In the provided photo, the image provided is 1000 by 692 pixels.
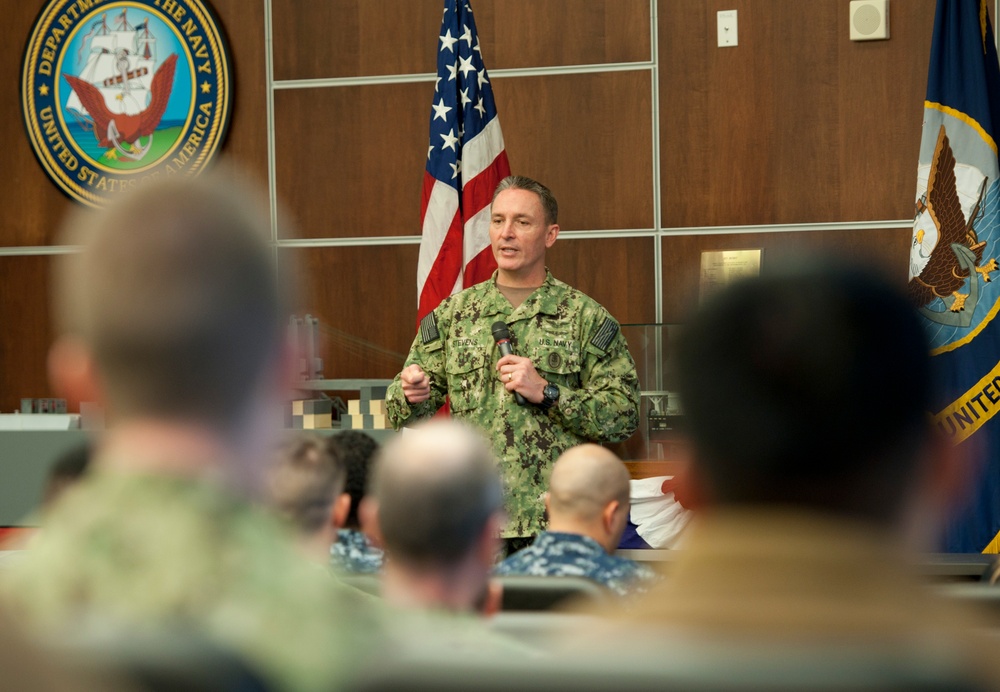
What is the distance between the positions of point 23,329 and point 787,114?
3701 millimetres

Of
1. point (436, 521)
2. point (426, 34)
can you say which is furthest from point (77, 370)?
point (426, 34)

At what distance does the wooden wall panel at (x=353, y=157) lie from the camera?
5625mm

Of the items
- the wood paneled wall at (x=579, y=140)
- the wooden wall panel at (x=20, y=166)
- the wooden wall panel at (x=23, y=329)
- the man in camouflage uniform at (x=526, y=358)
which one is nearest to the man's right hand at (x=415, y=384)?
the man in camouflage uniform at (x=526, y=358)

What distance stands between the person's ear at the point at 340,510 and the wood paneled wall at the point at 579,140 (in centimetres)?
314

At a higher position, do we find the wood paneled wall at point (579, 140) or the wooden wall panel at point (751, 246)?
the wood paneled wall at point (579, 140)

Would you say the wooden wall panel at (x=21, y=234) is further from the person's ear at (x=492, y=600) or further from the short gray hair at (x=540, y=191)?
the person's ear at (x=492, y=600)

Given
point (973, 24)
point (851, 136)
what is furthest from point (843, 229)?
point (973, 24)

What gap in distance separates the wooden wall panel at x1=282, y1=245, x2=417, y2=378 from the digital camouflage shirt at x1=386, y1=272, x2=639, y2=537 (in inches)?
82.6

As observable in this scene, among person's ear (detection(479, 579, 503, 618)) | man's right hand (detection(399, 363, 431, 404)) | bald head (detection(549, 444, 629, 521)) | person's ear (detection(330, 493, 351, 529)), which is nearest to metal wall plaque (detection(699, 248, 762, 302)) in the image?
man's right hand (detection(399, 363, 431, 404))

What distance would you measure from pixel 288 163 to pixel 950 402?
3101 millimetres

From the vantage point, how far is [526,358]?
337 cm

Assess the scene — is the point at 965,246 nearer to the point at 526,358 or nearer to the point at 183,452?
the point at 526,358

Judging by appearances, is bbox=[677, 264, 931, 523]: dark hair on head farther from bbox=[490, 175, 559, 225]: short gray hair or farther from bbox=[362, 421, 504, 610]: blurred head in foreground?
bbox=[490, 175, 559, 225]: short gray hair

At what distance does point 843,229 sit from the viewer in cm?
522
